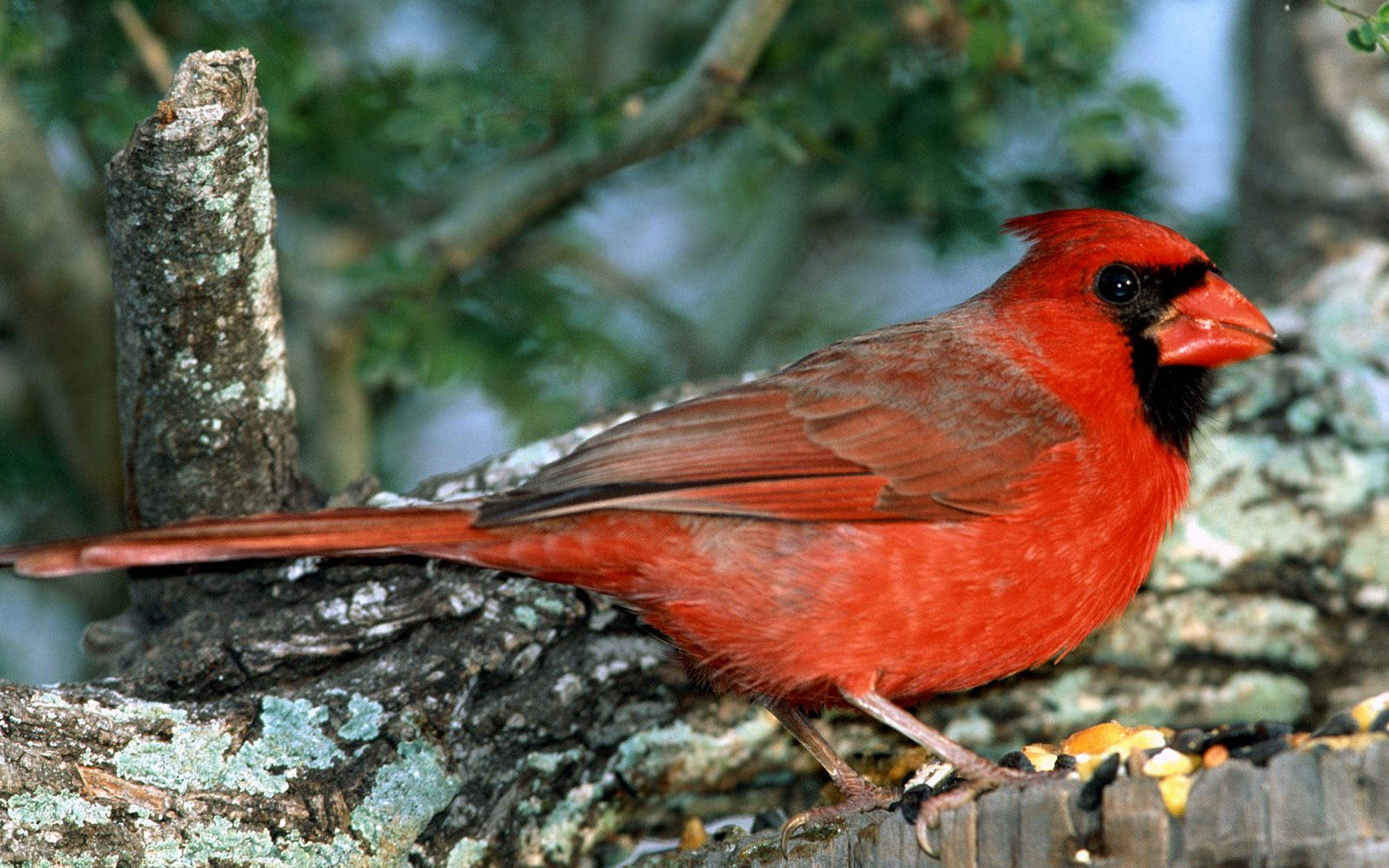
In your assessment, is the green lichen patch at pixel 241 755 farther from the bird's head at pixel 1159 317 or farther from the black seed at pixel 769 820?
the bird's head at pixel 1159 317

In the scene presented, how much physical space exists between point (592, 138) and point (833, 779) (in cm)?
167

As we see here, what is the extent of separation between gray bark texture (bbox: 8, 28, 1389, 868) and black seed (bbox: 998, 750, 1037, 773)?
27 centimetres

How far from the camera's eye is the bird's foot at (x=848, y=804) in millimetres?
2635

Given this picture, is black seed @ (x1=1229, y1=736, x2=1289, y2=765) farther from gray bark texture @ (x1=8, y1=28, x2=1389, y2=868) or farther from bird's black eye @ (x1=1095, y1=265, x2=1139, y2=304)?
bird's black eye @ (x1=1095, y1=265, x2=1139, y2=304)

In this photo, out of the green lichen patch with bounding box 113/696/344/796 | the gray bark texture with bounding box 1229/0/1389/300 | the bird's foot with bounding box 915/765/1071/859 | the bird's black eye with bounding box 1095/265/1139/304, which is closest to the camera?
the bird's foot with bounding box 915/765/1071/859

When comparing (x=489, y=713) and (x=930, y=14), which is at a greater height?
(x=930, y=14)

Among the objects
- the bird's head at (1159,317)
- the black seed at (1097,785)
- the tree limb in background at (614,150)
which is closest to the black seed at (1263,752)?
the black seed at (1097,785)

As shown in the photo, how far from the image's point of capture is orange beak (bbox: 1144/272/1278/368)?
298cm

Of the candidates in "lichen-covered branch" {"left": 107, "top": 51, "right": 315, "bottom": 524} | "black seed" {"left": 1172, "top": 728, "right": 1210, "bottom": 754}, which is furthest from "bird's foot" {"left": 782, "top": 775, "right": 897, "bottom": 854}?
"lichen-covered branch" {"left": 107, "top": 51, "right": 315, "bottom": 524}

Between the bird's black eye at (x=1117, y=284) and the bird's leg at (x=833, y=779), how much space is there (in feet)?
3.56

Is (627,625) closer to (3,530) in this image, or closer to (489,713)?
(489,713)

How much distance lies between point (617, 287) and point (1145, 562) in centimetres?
247

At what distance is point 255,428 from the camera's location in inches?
121

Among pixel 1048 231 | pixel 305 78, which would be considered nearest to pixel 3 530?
pixel 305 78
